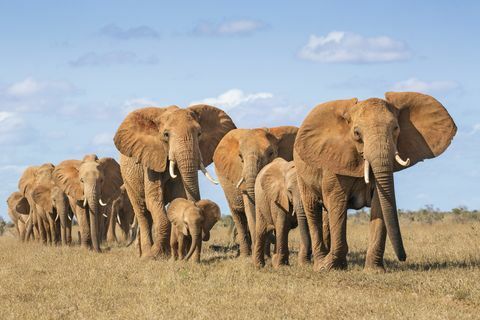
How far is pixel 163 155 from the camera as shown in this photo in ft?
68.5

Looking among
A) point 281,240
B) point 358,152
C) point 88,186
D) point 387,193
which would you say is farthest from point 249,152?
point 88,186

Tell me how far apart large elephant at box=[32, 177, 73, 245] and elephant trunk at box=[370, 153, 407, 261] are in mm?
14244

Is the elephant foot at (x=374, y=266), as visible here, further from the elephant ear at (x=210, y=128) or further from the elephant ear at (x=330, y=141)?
the elephant ear at (x=210, y=128)

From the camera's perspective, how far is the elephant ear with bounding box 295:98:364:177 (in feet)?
56.2

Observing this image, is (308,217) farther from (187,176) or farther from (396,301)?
(396,301)

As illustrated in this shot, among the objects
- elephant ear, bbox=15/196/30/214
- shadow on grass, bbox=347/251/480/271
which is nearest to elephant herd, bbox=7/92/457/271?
shadow on grass, bbox=347/251/480/271

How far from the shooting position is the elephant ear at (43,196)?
1222 inches

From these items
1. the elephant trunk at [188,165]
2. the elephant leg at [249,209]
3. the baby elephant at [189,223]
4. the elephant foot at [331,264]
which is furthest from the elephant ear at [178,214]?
the elephant foot at [331,264]

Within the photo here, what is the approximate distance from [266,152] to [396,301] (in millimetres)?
7712

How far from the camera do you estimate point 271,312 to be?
1336 centimetres

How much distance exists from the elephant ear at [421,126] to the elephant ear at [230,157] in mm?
4729

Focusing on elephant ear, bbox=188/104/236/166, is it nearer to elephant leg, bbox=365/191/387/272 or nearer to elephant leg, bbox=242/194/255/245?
elephant leg, bbox=242/194/255/245

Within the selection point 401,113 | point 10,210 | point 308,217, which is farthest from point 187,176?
point 10,210

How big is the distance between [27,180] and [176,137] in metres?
15.7
